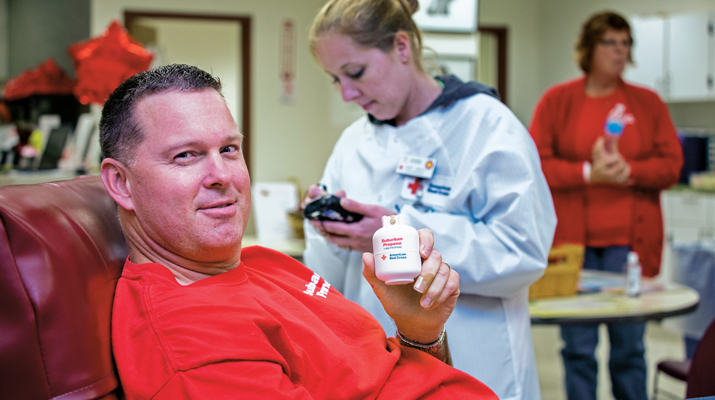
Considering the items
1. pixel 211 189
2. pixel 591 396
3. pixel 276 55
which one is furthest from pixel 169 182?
pixel 276 55

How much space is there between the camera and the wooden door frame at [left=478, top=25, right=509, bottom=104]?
6.80 m

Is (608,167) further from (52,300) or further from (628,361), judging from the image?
(52,300)

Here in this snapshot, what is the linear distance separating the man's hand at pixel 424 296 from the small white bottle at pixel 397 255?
3 cm

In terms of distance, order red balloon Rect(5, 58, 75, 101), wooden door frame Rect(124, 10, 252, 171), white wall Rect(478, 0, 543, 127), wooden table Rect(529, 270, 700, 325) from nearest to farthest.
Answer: wooden table Rect(529, 270, 700, 325), red balloon Rect(5, 58, 75, 101), wooden door frame Rect(124, 10, 252, 171), white wall Rect(478, 0, 543, 127)

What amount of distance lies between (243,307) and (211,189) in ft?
0.69

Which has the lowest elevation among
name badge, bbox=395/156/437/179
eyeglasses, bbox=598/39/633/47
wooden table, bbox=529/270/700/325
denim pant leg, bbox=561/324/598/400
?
denim pant leg, bbox=561/324/598/400

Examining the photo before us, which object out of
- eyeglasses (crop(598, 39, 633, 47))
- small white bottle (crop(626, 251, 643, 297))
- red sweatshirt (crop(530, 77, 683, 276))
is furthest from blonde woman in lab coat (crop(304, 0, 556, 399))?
eyeglasses (crop(598, 39, 633, 47))

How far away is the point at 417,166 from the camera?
1.47 m

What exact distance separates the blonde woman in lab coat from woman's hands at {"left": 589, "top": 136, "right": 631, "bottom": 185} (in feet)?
4.25

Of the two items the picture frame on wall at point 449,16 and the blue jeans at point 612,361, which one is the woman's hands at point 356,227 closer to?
the blue jeans at point 612,361

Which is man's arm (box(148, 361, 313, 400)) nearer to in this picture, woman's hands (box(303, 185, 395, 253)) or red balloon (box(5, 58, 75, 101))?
woman's hands (box(303, 185, 395, 253))

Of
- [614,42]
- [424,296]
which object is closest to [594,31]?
[614,42]

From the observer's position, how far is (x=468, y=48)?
9.78 ft

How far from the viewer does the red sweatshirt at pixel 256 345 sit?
0.87 m
